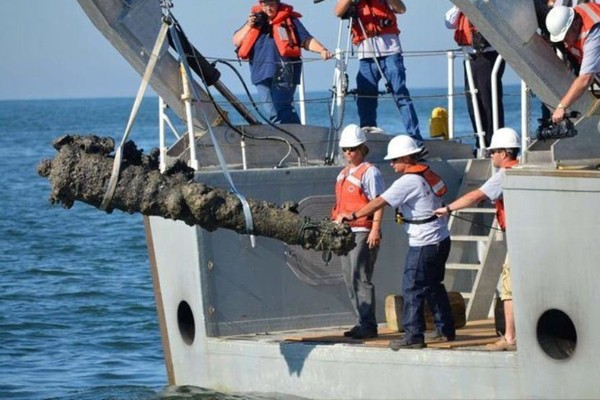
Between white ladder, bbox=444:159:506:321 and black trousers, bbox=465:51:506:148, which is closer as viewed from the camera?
white ladder, bbox=444:159:506:321

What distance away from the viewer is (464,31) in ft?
56.3

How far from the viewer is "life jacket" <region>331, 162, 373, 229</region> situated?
1480 cm

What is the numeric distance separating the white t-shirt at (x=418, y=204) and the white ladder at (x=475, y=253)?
Result: 1873mm

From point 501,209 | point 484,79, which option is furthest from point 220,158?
point 484,79

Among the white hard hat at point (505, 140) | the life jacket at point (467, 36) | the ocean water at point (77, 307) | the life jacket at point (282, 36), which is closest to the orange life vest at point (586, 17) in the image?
the white hard hat at point (505, 140)

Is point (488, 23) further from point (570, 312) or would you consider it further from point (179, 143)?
point (179, 143)

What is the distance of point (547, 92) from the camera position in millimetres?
13977

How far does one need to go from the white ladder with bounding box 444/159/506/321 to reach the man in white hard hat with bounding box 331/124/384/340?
1.32m

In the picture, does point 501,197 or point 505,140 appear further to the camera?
point 505,140

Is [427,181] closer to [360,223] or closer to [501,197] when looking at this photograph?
[501,197]

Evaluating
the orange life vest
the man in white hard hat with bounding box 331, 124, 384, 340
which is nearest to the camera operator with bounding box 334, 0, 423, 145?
the man in white hard hat with bounding box 331, 124, 384, 340

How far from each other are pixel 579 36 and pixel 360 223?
8.35 feet

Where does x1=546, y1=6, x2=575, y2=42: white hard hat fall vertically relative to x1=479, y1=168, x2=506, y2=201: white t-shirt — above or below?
above

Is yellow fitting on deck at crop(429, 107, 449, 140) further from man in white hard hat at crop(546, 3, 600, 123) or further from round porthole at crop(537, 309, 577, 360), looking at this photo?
round porthole at crop(537, 309, 577, 360)
